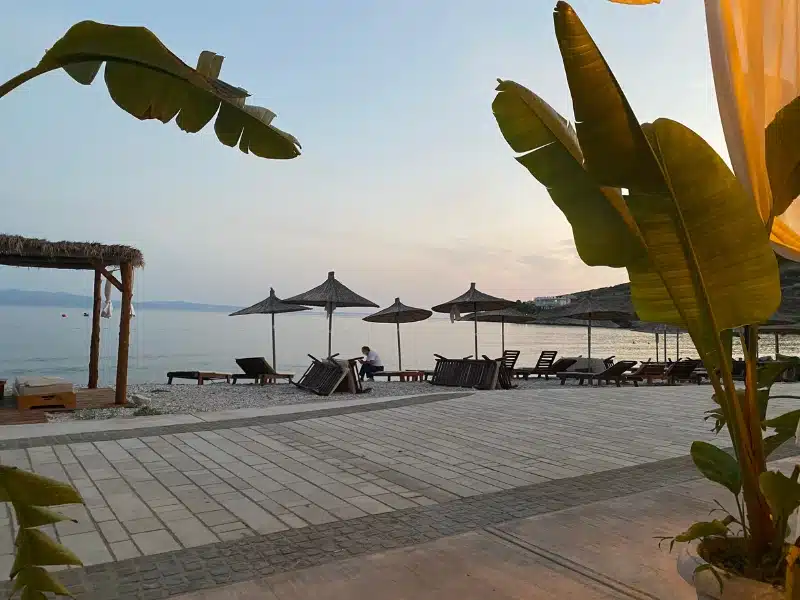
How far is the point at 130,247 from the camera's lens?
1043 centimetres

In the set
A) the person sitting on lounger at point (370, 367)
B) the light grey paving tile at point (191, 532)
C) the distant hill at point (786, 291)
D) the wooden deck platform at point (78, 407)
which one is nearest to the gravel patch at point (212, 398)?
the wooden deck platform at point (78, 407)

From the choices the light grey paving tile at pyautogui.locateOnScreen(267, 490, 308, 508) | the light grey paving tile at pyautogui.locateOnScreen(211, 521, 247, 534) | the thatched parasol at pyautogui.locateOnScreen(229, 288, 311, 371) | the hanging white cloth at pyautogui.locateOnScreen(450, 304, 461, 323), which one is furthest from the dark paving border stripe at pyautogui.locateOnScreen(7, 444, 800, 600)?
the thatched parasol at pyautogui.locateOnScreen(229, 288, 311, 371)

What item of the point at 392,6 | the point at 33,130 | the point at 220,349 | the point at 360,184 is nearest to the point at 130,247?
the point at 33,130

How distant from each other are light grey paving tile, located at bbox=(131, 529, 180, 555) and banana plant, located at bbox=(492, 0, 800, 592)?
288 cm

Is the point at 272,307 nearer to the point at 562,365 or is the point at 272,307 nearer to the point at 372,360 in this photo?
the point at 372,360

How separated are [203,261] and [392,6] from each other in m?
23.9

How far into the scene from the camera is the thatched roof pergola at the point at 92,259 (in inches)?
387

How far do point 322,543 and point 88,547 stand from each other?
4.55 feet

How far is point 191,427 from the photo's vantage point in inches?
312

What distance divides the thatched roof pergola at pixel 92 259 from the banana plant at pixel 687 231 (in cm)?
935

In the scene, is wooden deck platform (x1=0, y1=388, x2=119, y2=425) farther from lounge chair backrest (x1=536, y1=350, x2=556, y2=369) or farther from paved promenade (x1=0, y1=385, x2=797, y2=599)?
lounge chair backrest (x1=536, y1=350, x2=556, y2=369)

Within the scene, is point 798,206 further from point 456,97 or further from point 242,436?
point 456,97

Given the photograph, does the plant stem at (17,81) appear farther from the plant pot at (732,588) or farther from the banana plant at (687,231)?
the plant pot at (732,588)

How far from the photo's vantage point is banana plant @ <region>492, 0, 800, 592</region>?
203cm
